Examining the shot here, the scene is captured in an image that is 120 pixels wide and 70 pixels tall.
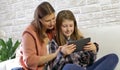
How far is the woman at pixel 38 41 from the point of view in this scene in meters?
1.64

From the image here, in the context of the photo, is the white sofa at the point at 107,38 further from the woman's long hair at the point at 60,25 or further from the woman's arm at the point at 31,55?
the woman's arm at the point at 31,55

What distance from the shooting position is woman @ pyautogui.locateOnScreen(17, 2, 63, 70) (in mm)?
1644

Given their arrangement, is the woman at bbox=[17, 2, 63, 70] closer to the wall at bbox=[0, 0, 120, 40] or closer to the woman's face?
the woman's face

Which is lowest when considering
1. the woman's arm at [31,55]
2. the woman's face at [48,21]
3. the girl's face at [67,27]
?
the woman's arm at [31,55]

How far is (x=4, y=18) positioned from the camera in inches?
120

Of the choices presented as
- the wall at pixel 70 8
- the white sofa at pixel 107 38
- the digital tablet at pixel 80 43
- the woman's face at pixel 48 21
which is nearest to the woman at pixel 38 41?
the woman's face at pixel 48 21

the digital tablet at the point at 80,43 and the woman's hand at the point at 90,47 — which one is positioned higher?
the digital tablet at the point at 80,43

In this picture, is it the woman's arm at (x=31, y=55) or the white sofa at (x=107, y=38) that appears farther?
the white sofa at (x=107, y=38)

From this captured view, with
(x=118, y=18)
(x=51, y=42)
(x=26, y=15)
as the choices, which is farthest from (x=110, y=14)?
(x=26, y=15)

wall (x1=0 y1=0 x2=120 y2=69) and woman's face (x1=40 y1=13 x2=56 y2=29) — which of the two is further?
wall (x1=0 y1=0 x2=120 y2=69)

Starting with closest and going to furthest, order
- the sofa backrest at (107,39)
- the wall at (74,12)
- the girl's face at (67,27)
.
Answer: the girl's face at (67,27) → the sofa backrest at (107,39) → the wall at (74,12)

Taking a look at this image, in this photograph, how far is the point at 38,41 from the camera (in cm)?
170

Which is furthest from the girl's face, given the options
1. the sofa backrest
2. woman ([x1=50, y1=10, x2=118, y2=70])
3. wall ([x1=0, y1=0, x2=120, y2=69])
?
wall ([x1=0, y1=0, x2=120, y2=69])

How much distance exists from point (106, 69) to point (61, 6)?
1.13m
